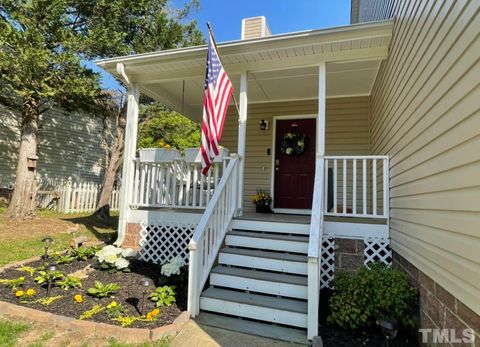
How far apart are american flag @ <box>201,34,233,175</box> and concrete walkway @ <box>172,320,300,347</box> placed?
5.81 feet

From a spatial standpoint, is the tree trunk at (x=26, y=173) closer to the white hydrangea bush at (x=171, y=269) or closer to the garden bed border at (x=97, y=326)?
the garden bed border at (x=97, y=326)

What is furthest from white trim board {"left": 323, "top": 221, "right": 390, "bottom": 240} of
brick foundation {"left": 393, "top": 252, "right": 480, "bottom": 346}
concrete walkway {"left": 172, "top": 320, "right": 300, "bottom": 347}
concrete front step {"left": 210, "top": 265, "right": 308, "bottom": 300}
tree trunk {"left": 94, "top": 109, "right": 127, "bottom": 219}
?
tree trunk {"left": 94, "top": 109, "right": 127, "bottom": 219}

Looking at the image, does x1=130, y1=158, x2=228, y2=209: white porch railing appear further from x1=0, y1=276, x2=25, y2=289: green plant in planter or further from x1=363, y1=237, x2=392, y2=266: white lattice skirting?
x1=363, y1=237, x2=392, y2=266: white lattice skirting

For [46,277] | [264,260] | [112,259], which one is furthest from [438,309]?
[46,277]

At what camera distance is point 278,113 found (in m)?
6.76

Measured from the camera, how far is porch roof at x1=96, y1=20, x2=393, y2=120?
4.16 metres

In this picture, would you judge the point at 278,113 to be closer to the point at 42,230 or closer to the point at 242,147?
the point at 242,147

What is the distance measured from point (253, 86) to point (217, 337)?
4.45m

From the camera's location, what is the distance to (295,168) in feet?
21.3

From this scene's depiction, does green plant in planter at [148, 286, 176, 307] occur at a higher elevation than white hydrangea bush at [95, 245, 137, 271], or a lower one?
lower

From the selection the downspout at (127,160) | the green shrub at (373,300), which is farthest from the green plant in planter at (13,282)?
the green shrub at (373,300)

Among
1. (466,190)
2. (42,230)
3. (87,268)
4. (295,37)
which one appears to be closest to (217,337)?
(466,190)

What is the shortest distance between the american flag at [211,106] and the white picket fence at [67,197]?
8.54 meters

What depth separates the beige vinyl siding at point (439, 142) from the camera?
1.85m
